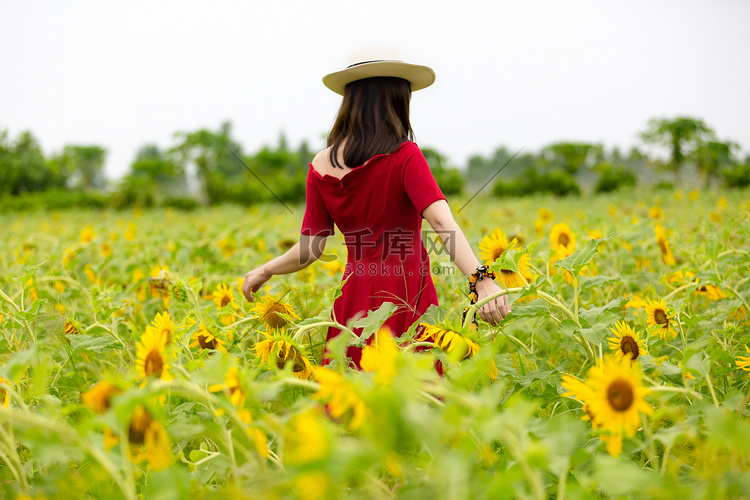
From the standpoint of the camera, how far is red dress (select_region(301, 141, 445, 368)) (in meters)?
1.54

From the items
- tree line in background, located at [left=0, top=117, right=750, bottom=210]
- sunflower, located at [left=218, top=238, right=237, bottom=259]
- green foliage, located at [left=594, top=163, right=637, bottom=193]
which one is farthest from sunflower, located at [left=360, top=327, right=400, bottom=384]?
green foliage, located at [left=594, top=163, right=637, bottom=193]

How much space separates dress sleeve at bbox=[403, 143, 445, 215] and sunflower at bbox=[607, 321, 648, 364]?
571mm

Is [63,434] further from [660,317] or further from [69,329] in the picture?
[660,317]

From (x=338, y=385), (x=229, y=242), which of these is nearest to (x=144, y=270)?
(x=229, y=242)

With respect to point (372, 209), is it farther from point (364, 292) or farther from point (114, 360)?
point (114, 360)

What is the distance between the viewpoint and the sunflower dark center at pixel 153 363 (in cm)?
88

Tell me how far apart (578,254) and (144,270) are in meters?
2.32

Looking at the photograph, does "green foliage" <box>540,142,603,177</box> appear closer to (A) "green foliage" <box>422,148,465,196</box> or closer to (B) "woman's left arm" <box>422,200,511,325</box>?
(A) "green foliage" <box>422,148,465,196</box>

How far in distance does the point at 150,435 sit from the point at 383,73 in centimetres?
123

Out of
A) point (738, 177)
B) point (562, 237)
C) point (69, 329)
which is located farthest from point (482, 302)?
point (738, 177)

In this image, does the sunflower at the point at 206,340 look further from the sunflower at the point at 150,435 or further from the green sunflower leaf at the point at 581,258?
the green sunflower leaf at the point at 581,258

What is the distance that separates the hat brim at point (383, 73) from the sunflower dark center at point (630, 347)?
936 mm

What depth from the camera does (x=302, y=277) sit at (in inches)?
78.9

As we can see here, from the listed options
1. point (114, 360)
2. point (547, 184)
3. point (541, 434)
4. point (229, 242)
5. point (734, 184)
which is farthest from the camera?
point (547, 184)
